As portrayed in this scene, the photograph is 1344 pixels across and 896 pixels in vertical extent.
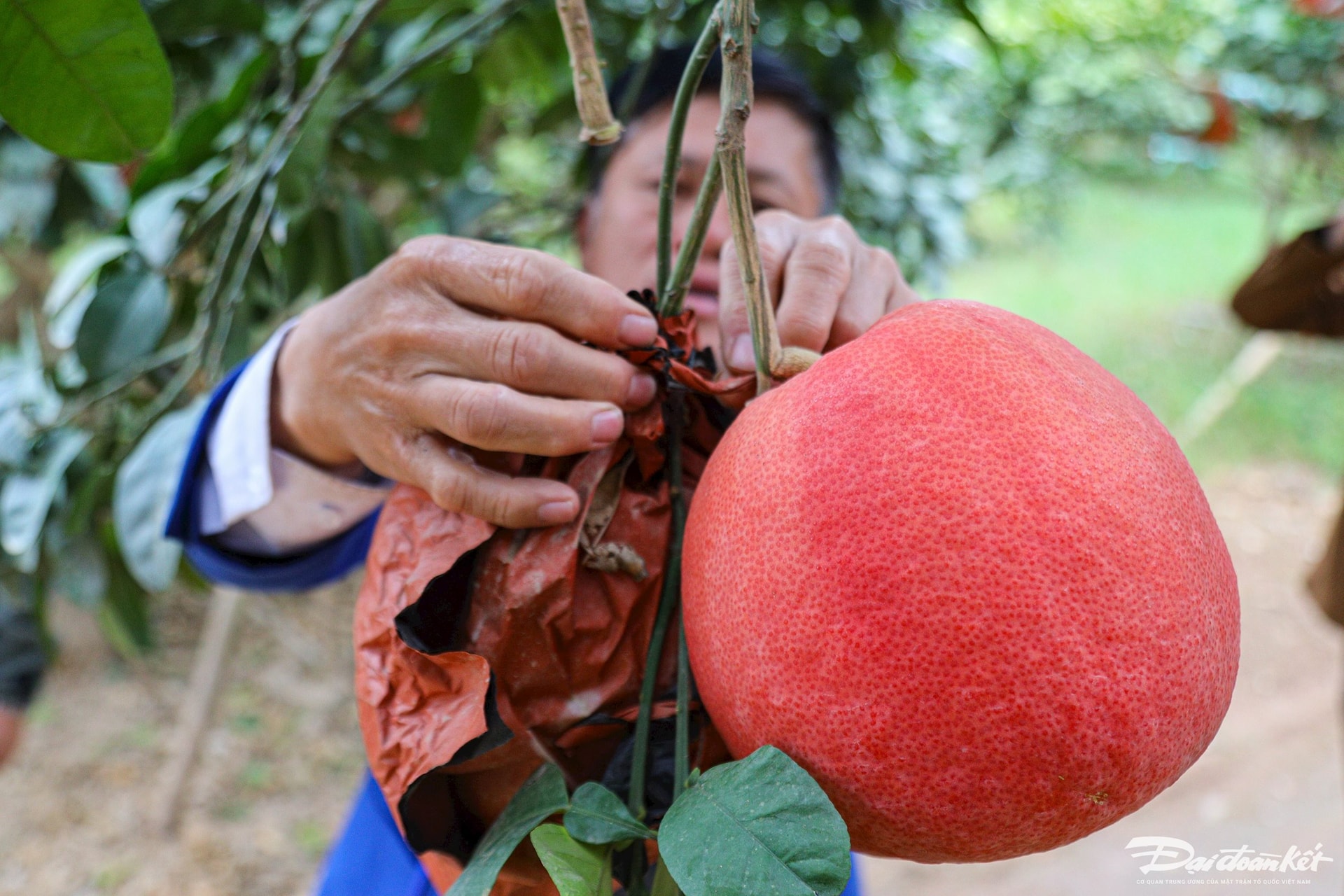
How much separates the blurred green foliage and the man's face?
12 cm

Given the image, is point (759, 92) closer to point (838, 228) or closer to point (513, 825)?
point (838, 228)

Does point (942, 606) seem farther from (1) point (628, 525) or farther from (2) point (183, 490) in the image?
(2) point (183, 490)

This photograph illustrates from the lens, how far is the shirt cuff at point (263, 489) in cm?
70

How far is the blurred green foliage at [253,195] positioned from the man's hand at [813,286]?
0.97 ft

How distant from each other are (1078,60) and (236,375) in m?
3.26

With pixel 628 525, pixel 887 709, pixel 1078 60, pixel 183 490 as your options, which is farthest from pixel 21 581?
pixel 1078 60

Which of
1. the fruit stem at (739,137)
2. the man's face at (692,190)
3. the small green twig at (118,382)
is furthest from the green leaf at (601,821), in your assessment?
the small green twig at (118,382)

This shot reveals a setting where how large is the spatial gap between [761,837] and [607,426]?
21 centimetres

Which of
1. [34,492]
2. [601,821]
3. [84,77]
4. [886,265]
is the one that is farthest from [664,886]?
[34,492]

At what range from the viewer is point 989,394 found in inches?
14.4

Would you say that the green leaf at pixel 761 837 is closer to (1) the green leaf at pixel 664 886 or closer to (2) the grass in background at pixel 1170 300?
(1) the green leaf at pixel 664 886

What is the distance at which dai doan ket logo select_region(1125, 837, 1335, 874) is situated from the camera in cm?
50

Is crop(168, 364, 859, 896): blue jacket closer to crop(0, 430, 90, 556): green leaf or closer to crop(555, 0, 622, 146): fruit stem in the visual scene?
crop(0, 430, 90, 556): green leaf

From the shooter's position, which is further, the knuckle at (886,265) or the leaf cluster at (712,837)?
the knuckle at (886,265)
